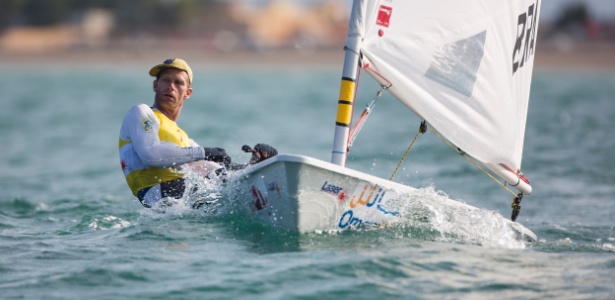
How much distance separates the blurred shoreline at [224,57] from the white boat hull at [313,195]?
248 ft

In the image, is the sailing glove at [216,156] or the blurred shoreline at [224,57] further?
the blurred shoreline at [224,57]

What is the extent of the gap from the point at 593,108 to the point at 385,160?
1497 cm

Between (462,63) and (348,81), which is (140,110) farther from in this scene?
(462,63)

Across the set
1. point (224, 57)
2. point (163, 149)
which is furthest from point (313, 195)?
point (224, 57)

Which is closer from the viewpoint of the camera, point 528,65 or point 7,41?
point 528,65

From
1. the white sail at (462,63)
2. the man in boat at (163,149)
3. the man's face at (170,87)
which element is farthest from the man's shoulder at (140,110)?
the white sail at (462,63)

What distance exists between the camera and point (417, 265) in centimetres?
548

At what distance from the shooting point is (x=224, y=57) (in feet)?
292

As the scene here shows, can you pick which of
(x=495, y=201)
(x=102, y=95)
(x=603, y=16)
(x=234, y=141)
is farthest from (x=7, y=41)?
(x=495, y=201)

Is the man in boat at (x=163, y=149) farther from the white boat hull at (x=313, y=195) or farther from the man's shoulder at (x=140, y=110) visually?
the white boat hull at (x=313, y=195)

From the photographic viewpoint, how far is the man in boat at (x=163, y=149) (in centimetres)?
635

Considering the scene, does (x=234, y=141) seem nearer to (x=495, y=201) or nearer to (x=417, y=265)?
(x=495, y=201)

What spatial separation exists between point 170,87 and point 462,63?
2.24m

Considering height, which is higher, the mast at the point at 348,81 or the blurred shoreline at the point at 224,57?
the blurred shoreline at the point at 224,57
